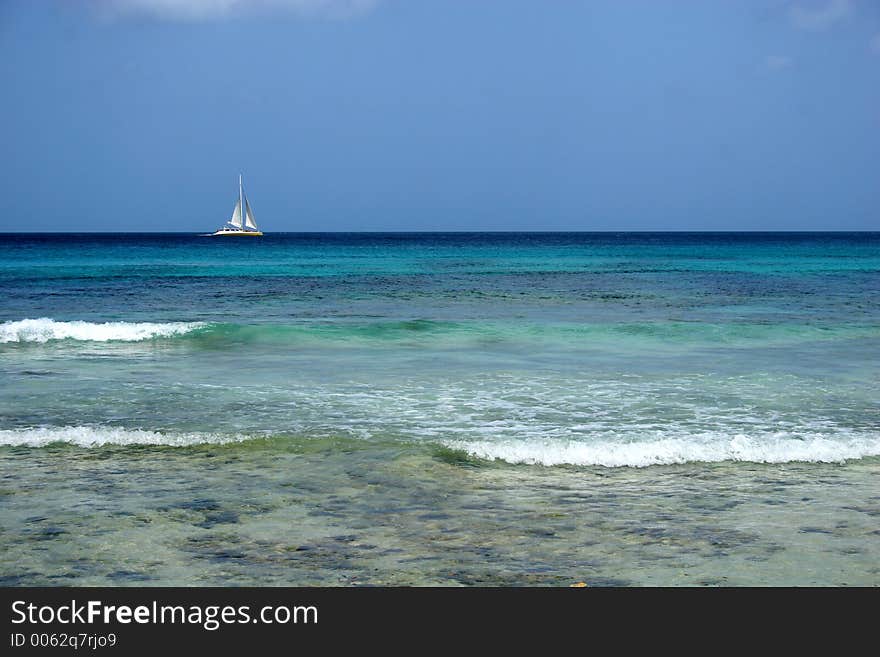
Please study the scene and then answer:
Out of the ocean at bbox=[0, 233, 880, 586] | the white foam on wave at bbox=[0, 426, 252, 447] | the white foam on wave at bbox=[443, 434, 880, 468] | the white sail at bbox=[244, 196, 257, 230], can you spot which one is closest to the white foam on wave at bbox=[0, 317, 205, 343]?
the ocean at bbox=[0, 233, 880, 586]

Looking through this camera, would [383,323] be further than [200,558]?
Yes

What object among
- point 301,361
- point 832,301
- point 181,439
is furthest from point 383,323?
point 832,301

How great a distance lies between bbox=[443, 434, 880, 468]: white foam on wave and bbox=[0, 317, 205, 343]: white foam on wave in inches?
421

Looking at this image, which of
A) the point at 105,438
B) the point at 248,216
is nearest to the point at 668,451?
the point at 105,438

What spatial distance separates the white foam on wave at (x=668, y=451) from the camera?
7.41m

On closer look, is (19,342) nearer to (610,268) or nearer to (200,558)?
(200,558)

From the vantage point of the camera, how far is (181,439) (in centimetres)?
806

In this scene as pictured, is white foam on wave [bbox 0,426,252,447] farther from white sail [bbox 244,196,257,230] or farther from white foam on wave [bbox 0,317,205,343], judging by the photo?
white sail [bbox 244,196,257,230]

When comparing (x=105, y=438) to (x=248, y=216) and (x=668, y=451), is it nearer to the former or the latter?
(x=668, y=451)

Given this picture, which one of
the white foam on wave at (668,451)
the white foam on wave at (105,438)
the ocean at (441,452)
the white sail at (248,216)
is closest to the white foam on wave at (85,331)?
the ocean at (441,452)

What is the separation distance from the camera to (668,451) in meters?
7.57

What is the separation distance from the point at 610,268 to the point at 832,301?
21.0 meters

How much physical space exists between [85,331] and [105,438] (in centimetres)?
968

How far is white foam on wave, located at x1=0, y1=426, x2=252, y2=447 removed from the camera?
796cm
